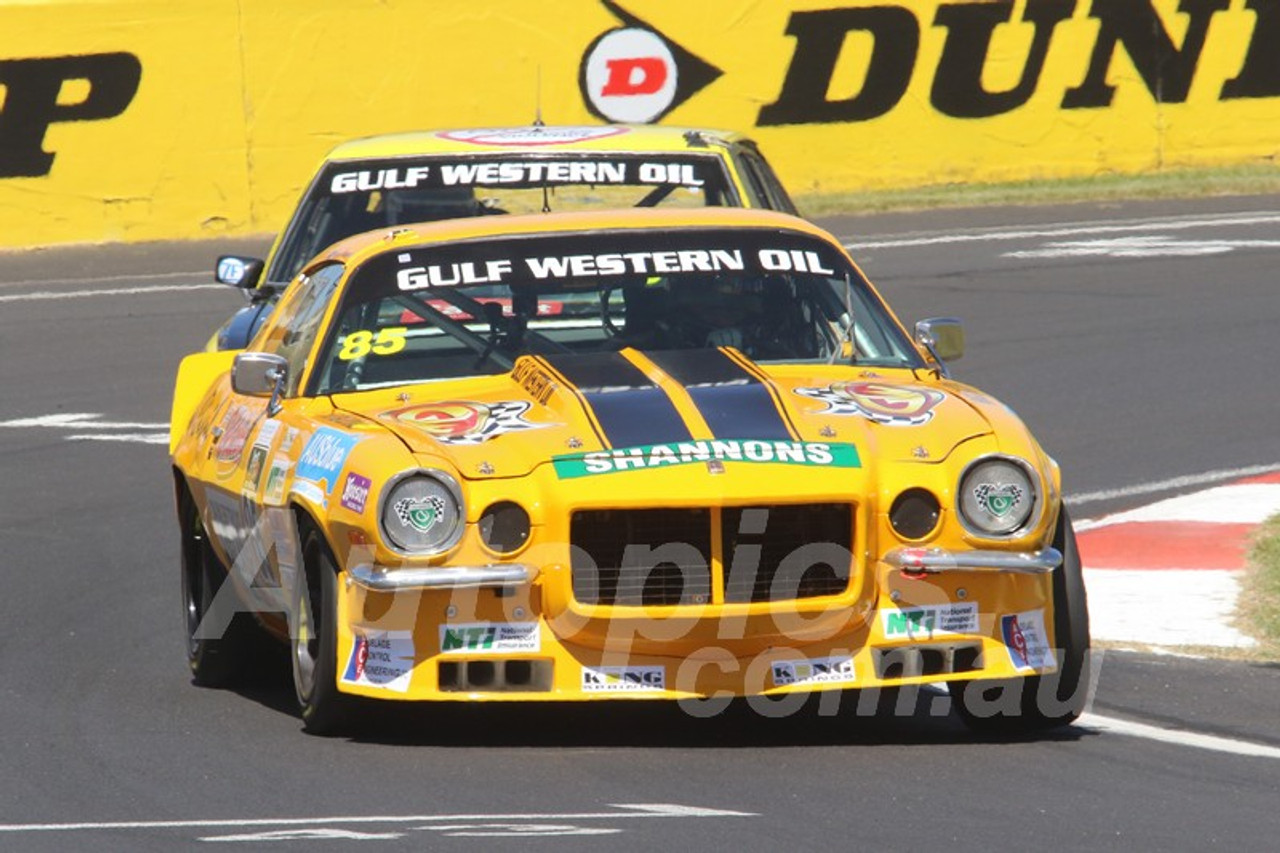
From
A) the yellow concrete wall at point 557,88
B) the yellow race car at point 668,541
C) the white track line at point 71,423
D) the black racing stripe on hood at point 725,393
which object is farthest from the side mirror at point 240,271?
the yellow concrete wall at point 557,88

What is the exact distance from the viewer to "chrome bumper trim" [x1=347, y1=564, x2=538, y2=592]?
20.7 feet

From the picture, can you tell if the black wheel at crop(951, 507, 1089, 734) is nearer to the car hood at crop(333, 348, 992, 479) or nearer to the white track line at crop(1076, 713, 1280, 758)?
the white track line at crop(1076, 713, 1280, 758)

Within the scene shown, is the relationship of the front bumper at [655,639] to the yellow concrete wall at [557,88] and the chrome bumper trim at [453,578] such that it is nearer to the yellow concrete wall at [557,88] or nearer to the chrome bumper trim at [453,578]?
the chrome bumper trim at [453,578]

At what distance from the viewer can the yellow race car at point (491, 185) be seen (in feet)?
36.2

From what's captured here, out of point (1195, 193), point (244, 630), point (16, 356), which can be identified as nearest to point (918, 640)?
point (244, 630)

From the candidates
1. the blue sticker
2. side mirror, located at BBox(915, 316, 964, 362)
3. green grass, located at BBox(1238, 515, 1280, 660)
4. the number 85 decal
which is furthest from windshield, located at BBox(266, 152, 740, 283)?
the blue sticker

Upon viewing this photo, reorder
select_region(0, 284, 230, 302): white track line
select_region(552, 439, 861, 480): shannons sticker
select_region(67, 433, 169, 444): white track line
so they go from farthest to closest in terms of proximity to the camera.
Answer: select_region(0, 284, 230, 302): white track line
select_region(67, 433, 169, 444): white track line
select_region(552, 439, 861, 480): shannons sticker

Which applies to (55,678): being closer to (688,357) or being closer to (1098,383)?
(688,357)

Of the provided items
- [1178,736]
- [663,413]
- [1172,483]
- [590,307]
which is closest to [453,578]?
[663,413]

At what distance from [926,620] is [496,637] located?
103cm

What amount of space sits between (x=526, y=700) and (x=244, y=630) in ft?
5.42

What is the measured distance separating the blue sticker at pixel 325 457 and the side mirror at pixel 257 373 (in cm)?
54

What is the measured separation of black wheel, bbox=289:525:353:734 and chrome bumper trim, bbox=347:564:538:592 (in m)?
0.26

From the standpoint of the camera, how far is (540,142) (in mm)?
11250
